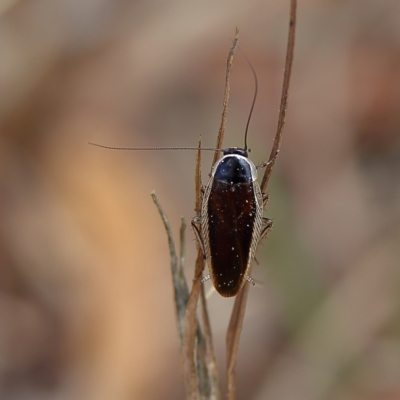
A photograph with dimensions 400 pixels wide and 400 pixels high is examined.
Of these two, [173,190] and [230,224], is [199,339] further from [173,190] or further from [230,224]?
[173,190]

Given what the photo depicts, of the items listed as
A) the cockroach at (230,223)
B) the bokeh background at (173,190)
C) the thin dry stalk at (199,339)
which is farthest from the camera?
the bokeh background at (173,190)

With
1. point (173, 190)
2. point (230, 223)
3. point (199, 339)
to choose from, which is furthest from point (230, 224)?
point (173, 190)

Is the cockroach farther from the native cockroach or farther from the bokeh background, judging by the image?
the bokeh background

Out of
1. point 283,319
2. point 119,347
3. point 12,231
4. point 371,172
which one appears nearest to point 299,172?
point 371,172

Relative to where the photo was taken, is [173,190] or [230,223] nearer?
[230,223]

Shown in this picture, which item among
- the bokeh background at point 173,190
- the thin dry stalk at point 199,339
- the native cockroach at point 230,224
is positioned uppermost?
the bokeh background at point 173,190

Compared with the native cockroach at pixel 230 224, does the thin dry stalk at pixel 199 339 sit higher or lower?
lower

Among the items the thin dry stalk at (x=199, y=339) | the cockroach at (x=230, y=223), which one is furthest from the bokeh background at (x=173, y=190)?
the thin dry stalk at (x=199, y=339)

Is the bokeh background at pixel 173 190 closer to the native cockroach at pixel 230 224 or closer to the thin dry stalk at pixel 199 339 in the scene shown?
the native cockroach at pixel 230 224

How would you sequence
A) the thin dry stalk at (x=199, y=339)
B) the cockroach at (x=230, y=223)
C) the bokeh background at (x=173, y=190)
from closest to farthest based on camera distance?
1. the thin dry stalk at (x=199, y=339)
2. the cockroach at (x=230, y=223)
3. the bokeh background at (x=173, y=190)
